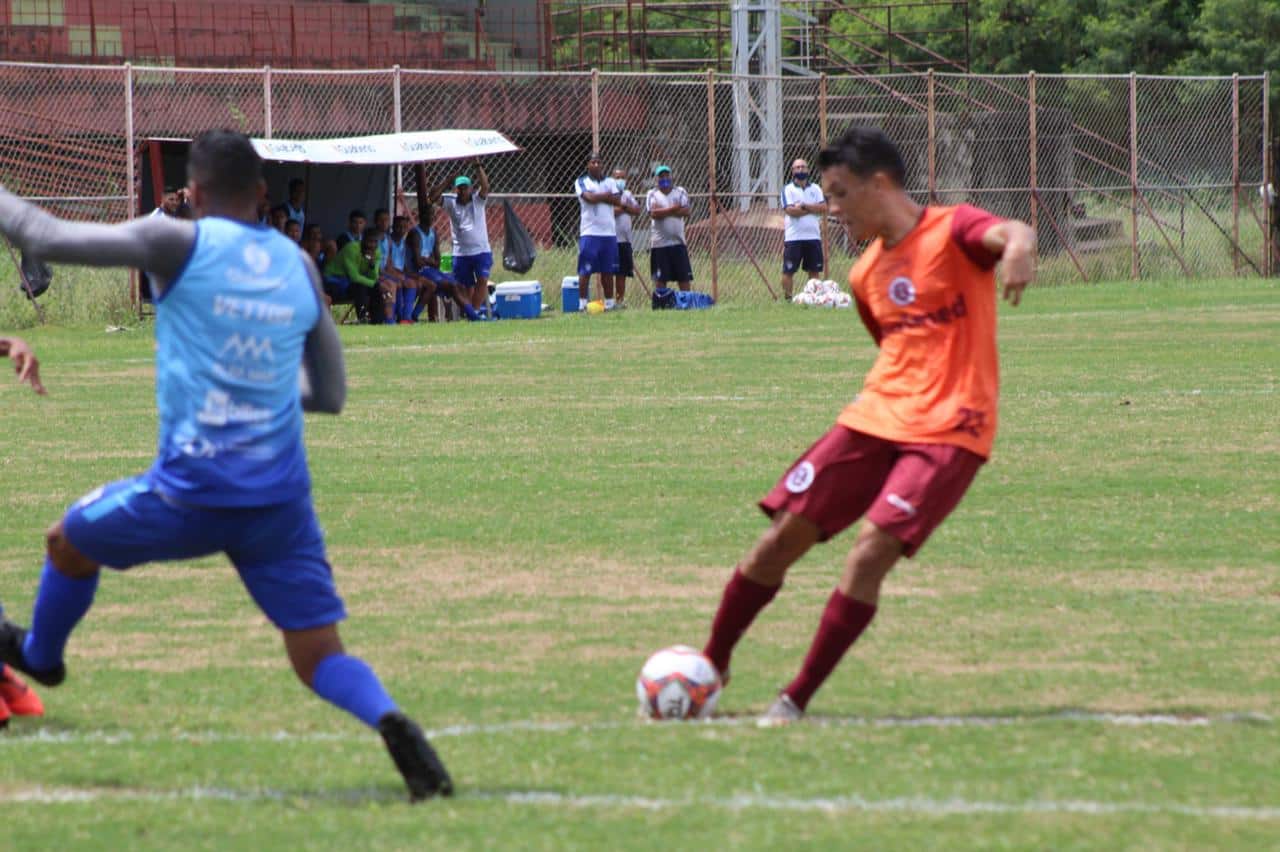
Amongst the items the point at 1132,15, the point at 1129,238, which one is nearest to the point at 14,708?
the point at 1129,238

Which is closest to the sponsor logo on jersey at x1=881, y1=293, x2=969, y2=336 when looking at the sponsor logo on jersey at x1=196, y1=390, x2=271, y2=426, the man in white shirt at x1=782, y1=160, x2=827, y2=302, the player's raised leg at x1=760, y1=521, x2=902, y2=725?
the player's raised leg at x1=760, y1=521, x2=902, y2=725

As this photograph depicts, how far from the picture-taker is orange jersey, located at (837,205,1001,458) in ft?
19.9

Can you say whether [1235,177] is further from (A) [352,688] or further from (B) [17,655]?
(A) [352,688]

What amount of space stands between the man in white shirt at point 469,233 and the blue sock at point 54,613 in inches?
753

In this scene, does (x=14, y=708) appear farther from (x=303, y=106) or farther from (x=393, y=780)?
(x=303, y=106)

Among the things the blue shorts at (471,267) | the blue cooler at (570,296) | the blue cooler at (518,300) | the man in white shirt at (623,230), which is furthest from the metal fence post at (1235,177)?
the blue shorts at (471,267)

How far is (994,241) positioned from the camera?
19.5 ft

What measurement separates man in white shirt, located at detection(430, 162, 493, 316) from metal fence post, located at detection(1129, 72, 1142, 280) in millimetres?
11602

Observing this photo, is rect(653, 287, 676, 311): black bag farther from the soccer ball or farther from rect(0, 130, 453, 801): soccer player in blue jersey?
rect(0, 130, 453, 801): soccer player in blue jersey

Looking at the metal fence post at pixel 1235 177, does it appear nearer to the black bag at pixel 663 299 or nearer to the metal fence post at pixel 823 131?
the metal fence post at pixel 823 131

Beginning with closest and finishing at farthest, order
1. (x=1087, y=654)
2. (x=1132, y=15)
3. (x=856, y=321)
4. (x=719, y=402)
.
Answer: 1. (x=1087, y=654)
2. (x=719, y=402)
3. (x=856, y=321)
4. (x=1132, y=15)

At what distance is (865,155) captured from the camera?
20.5 ft

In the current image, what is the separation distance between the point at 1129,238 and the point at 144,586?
26869 millimetres

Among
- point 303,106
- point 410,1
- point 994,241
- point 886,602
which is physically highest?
point 410,1
